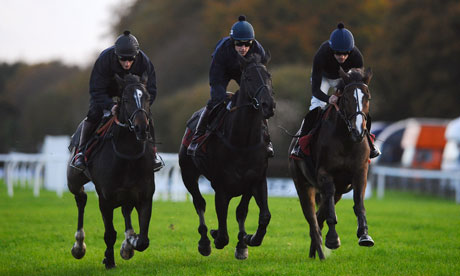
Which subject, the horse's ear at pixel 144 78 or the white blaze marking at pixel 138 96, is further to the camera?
the horse's ear at pixel 144 78

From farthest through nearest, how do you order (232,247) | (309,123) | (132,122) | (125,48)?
(232,247) < (309,123) < (125,48) < (132,122)

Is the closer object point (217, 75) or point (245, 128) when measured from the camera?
point (245, 128)

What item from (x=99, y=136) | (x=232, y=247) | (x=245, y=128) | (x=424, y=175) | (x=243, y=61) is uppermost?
(x=243, y=61)

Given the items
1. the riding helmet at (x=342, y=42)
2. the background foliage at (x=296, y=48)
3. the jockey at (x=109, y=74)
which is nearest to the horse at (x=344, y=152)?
the riding helmet at (x=342, y=42)

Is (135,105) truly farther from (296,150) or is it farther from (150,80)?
(296,150)

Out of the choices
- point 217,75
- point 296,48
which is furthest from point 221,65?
point 296,48

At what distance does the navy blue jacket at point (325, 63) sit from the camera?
9.31 meters

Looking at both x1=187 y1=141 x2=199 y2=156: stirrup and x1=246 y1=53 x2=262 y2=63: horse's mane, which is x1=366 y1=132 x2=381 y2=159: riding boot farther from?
x1=187 y1=141 x2=199 y2=156: stirrup

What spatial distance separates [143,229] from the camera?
857 centimetres

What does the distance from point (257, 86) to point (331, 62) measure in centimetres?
148

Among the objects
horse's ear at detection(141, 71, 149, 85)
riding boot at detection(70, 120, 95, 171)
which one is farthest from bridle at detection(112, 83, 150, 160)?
riding boot at detection(70, 120, 95, 171)

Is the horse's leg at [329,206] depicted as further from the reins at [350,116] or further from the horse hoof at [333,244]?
the reins at [350,116]

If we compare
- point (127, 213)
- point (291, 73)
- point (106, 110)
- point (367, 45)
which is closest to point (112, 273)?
point (127, 213)

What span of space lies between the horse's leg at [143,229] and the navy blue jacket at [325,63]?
239cm
